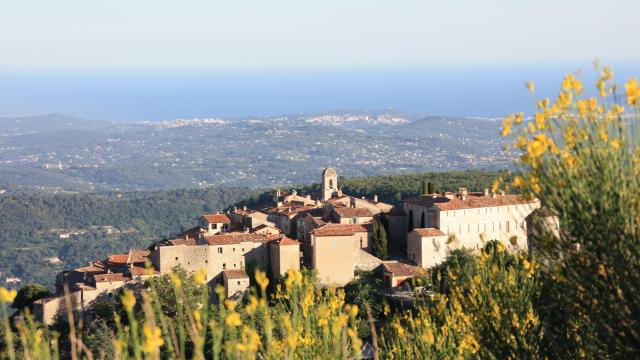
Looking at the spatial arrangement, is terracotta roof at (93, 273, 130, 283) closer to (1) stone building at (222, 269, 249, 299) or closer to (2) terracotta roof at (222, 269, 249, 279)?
(2) terracotta roof at (222, 269, 249, 279)

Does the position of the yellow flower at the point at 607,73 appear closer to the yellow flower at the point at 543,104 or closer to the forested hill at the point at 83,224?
the yellow flower at the point at 543,104

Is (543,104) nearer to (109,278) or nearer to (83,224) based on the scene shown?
(109,278)

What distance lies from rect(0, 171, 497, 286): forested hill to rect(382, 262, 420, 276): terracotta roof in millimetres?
51219

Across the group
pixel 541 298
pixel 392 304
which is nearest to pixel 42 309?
pixel 392 304

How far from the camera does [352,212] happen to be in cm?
3988

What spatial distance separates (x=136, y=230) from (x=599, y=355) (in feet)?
362

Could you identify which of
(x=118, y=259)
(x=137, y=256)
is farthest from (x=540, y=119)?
(x=118, y=259)

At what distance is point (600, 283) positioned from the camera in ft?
25.1

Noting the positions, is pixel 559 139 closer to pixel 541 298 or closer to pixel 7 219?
pixel 541 298

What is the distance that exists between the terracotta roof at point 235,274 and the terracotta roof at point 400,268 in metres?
5.05

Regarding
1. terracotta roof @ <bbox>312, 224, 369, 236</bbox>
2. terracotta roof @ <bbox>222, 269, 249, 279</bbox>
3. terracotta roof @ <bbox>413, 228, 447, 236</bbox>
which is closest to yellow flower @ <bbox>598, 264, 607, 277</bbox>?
terracotta roof @ <bbox>222, 269, 249, 279</bbox>

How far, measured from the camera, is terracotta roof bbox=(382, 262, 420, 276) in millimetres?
35312

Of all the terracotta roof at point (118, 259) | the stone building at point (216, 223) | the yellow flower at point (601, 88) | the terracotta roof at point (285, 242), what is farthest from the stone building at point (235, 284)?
the yellow flower at point (601, 88)

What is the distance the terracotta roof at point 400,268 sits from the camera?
116 ft
